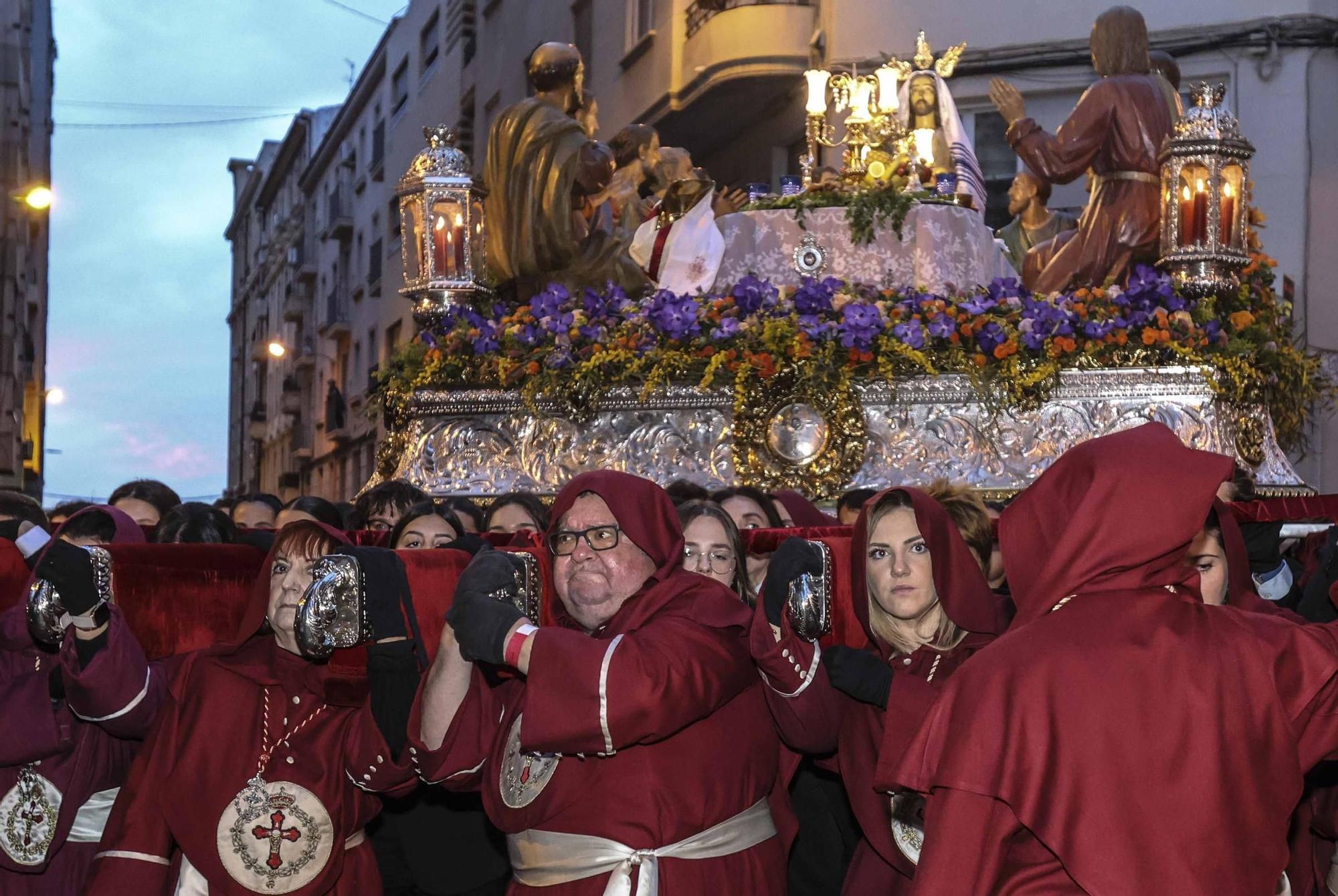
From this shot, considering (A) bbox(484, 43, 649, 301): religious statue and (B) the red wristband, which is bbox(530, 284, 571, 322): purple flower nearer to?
(A) bbox(484, 43, 649, 301): religious statue

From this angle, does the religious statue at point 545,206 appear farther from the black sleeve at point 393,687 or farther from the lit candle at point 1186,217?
the black sleeve at point 393,687

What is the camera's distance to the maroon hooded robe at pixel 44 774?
4473 millimetres

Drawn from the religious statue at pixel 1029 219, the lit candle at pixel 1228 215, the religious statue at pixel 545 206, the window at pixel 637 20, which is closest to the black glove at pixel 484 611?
the lit candle at pixel 1228 215

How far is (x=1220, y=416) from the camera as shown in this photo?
8445 mm

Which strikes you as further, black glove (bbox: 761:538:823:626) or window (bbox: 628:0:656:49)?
window (bbox: 628:0:656:49)

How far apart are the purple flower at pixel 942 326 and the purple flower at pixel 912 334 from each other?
55mm

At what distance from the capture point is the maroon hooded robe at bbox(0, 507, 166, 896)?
4.47 metres

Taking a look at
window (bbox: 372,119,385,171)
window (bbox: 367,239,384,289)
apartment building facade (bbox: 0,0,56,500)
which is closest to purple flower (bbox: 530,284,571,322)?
apartment building facade (bbox: 0,0,56,500)

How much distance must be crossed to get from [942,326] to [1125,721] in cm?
570

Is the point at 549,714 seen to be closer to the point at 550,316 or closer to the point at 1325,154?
the point at 550,316

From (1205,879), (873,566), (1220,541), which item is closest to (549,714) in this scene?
(873,566)

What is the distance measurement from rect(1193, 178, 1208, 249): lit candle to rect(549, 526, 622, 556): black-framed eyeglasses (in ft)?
19.9

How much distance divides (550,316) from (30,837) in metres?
4.83

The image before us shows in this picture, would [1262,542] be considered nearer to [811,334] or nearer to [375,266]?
[811,334]
